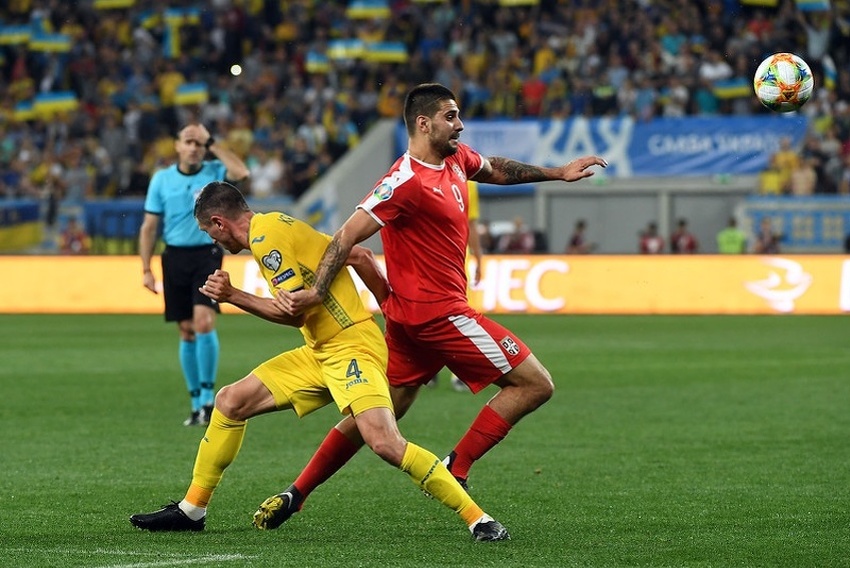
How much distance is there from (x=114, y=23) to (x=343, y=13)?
18.5ft

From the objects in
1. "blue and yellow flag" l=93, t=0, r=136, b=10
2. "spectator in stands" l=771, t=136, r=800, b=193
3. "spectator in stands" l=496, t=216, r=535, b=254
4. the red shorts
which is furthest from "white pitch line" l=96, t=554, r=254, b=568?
"blue and yellow flag" l=93, t=0, r=136, b=10

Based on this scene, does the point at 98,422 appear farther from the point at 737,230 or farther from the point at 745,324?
the point at 737,230

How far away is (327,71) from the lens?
3381 cm

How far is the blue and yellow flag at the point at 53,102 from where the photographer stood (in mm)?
34906

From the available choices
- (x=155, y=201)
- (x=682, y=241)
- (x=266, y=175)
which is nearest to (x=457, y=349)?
(x=155, y=201)

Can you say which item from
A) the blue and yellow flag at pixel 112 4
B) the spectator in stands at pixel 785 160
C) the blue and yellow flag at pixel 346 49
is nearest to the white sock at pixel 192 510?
the spectator in stands at pixel 785 160

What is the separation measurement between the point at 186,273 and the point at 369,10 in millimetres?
23439

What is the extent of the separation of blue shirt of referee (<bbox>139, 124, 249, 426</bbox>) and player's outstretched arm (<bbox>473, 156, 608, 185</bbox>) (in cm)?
412

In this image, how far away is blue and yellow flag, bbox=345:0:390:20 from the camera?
113 ft

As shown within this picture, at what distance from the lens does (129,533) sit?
716 cm

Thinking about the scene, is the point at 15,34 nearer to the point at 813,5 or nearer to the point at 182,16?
the point at 182,16

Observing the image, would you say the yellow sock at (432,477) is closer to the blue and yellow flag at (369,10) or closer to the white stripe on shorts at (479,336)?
the white stripe on shorts at (479,336)

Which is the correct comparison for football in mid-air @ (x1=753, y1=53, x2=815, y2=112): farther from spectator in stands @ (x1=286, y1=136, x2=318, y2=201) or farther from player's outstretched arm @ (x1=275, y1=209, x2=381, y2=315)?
spectator in stands @ (x1=286, y1=136, x2=318, y2=201)

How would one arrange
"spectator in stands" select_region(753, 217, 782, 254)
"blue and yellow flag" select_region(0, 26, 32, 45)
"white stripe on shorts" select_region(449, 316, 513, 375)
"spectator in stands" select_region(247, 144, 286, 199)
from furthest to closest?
"blue and yellow flag" select_region(0, 26, 32, 45) < "spectator in stands" select_region(247, 144, 286, 199) < "spectator in stands" select_region(753, 217, 782, 254) < "white stripe on shorts" select_region(449, 316, 513, 375)
